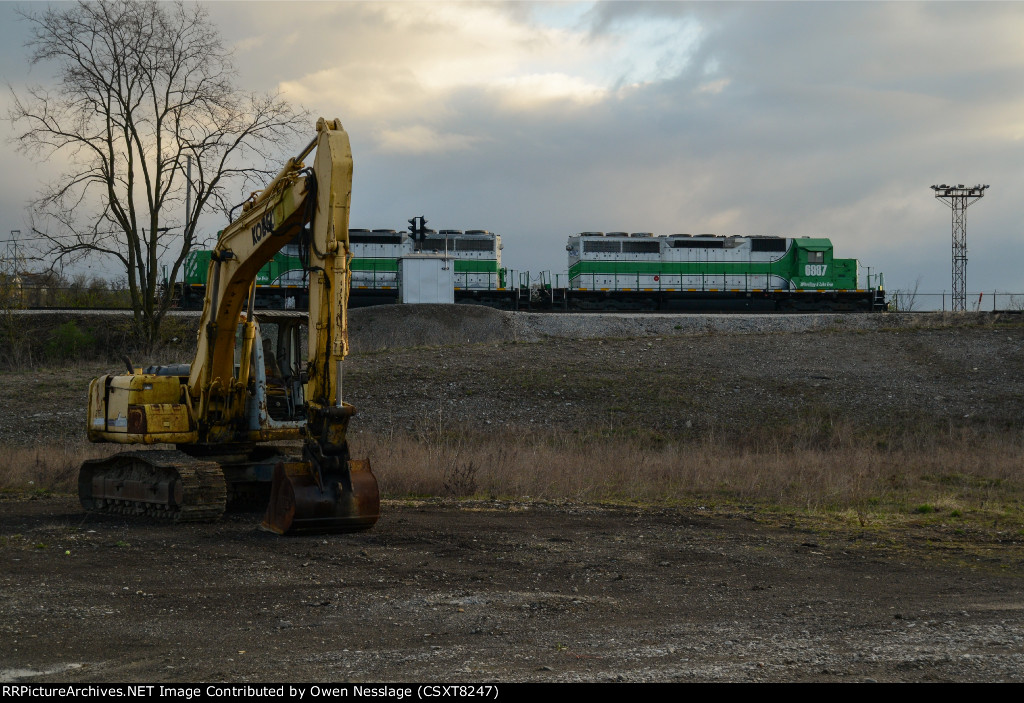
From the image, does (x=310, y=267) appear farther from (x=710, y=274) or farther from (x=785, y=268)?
(x=785, y=268)

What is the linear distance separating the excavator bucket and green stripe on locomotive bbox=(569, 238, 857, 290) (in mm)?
33957

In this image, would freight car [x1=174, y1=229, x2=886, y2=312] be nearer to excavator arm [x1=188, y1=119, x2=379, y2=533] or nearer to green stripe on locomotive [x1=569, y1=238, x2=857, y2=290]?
green stripe on locomotive [x1=569, y1=238, x2=857, y2=290]

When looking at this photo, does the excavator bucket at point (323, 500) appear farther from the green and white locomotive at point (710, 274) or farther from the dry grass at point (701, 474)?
the green and white locomotive at point (710, 274)

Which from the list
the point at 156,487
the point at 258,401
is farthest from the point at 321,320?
the point at 156,487

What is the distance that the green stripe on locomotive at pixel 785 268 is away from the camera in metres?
42.2

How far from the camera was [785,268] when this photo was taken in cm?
4256

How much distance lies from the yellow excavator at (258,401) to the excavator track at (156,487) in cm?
2

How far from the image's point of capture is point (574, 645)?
6406 millimetres

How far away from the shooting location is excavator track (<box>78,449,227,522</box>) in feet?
36.8

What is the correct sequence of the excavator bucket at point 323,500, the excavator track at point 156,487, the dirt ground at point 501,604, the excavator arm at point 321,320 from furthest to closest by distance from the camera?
the excavator track at point 156,487
the excavator bucket at point 323,500
the excavator arm at point 321,320
the dirt ground at point 501,604

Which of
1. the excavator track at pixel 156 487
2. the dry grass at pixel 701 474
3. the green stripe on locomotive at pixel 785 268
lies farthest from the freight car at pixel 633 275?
the excavator track at pixel 156 487

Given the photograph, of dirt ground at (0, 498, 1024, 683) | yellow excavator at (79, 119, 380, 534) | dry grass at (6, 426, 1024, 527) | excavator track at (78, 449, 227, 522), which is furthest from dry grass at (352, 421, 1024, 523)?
excavator track at (78, 449, 227, 522)

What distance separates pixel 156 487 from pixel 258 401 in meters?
1.61

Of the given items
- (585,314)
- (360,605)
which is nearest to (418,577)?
(360,605)
